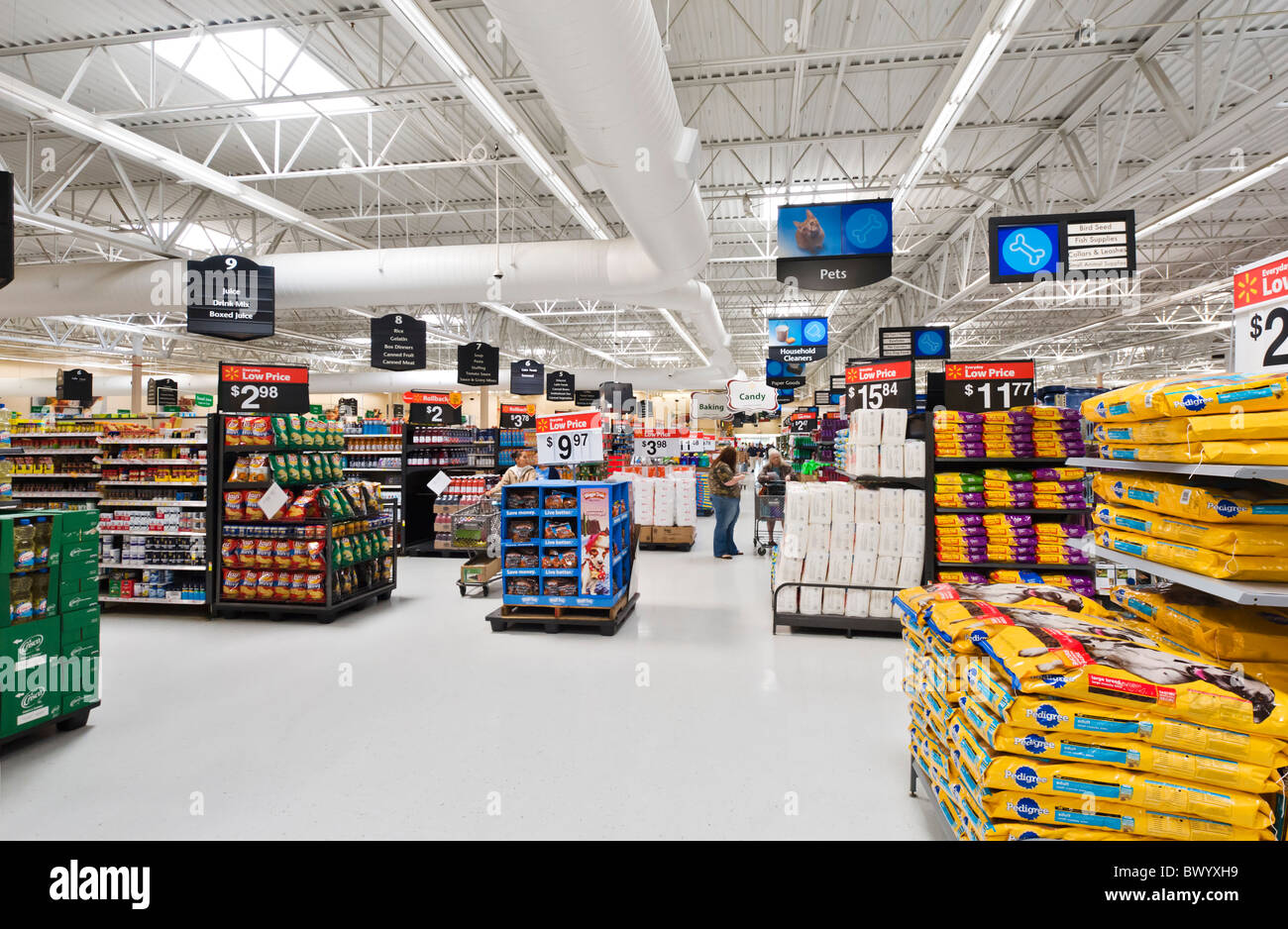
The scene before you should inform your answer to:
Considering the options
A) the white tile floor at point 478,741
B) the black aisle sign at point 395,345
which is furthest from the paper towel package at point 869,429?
the black aisle sign at point 395,345

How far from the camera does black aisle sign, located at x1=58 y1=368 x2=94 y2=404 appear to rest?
52.5 ft

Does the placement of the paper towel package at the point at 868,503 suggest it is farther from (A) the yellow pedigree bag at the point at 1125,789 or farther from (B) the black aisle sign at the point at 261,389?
(B) the black aisle sign at the point at 261,389

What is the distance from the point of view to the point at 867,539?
20.0 ft

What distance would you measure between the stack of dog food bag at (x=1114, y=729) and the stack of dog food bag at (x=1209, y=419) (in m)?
0.70

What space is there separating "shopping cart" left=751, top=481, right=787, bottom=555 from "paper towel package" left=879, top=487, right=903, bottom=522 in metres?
4.22

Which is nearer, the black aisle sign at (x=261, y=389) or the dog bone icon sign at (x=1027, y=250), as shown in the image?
the dog bone icon sign at (x=1027, y=250)

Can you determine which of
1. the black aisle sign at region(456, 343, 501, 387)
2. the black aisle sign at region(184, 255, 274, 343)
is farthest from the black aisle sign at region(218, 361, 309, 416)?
the black aisle sign at region(456, 343, 501, 387)

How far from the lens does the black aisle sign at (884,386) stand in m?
7.36

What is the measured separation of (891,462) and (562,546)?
3.38 metres

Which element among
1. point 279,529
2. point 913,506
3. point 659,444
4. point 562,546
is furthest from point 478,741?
point 659,444

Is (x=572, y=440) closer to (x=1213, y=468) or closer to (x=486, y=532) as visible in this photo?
(x=486, y=532)
